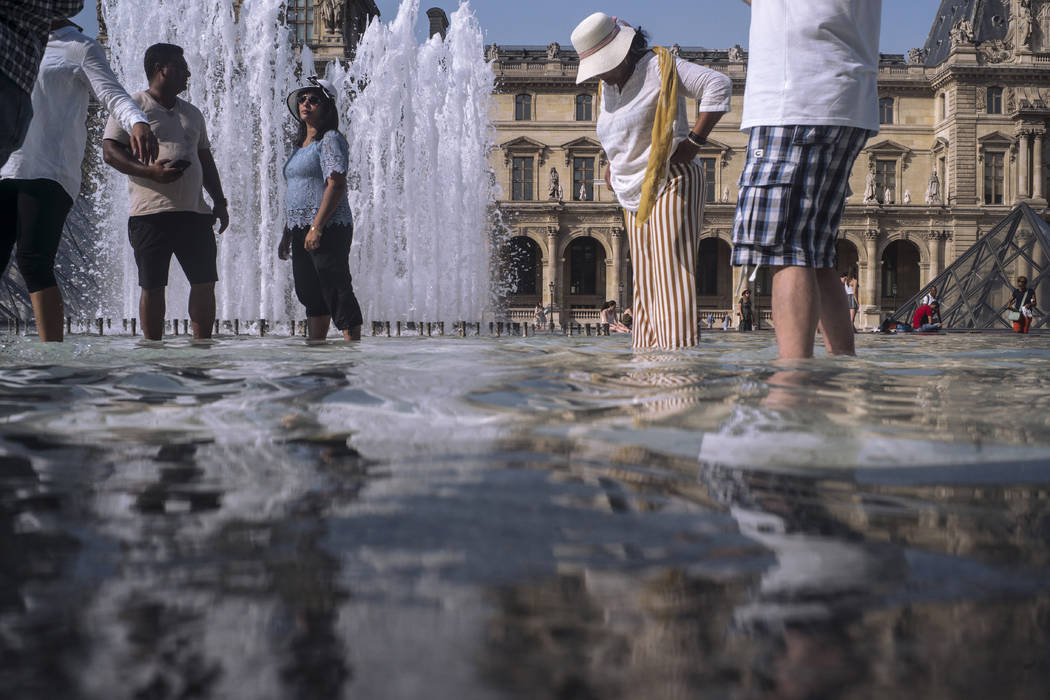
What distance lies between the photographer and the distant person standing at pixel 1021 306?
11.7 metres

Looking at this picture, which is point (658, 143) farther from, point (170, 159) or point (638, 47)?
point (170, 159)

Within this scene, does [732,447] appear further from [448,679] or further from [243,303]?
[243,303]

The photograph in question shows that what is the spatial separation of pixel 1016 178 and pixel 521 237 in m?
15.8

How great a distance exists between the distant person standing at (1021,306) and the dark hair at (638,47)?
1003 centimetres

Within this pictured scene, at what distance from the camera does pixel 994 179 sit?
102 ft

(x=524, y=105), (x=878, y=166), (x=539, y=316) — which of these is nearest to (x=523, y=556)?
(x=539, y=316)

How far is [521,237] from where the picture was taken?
31.5 m

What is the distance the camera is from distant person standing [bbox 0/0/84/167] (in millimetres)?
2029

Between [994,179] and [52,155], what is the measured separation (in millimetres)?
32919

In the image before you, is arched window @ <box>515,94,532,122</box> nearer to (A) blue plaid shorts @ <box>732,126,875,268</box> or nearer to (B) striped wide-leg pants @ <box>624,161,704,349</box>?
(B) striped wide-leg pants @ <box>624,161,704,349</box>

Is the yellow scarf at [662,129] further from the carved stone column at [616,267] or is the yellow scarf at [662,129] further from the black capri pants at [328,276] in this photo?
the carved stone column at [616,267]

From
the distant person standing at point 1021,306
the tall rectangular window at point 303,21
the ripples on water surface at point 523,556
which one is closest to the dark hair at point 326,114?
the ripples on water surface at point 523,556

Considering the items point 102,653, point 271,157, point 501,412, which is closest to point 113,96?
point 501,412

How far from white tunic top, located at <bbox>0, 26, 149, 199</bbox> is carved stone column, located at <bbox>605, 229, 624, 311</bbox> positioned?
1082 inches
